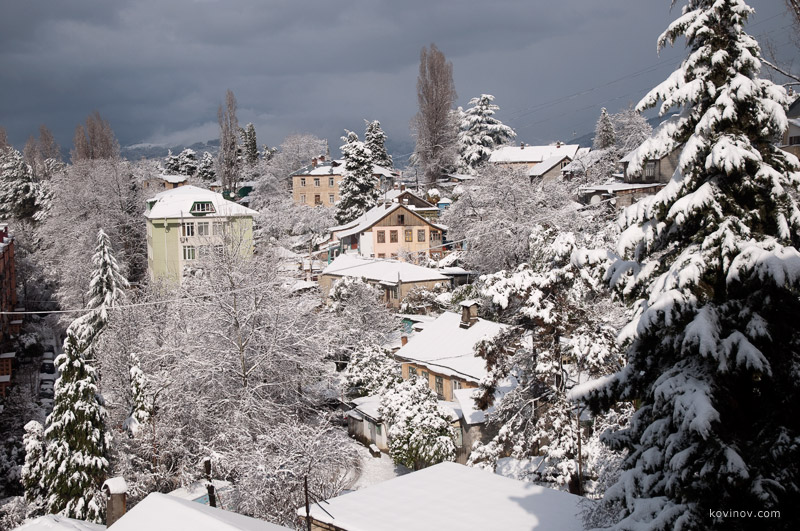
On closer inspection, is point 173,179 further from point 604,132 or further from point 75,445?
point 75,445

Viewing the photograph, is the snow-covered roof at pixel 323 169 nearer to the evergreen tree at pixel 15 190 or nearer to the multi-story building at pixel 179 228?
the multi-story building at pixel 179 228

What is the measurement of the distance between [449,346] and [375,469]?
7841 millimetres

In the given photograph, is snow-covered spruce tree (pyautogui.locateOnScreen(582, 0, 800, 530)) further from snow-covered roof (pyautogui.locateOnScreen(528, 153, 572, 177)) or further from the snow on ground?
snow-covered roof (pyautogui.locateOnScreen(528, 153, 572, 177))

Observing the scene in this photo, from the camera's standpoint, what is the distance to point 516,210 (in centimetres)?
4438

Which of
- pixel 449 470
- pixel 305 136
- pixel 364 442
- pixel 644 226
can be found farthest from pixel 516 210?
pixel 305 136

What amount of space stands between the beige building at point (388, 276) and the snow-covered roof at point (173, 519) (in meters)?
32.9

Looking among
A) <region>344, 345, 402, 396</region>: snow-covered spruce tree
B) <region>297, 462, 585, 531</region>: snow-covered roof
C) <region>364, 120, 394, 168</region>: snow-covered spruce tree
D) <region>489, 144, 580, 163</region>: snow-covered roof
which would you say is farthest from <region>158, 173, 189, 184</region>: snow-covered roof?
<region>297, 462, 585, 531</region>: snow-covered roof

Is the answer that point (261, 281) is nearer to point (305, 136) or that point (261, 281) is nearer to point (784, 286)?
point (784, 286)

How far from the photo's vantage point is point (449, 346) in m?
31.9

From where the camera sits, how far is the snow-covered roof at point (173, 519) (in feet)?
31.4

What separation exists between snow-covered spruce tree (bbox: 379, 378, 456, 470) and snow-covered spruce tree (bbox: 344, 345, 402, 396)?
19.2 feet

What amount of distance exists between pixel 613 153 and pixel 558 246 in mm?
50171

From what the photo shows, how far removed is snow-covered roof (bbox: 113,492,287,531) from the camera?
9.58 m

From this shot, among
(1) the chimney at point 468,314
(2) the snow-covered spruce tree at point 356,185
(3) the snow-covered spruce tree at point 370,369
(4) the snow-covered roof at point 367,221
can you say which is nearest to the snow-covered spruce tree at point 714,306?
(3) the snow-covered spruce tree at point 370,369
